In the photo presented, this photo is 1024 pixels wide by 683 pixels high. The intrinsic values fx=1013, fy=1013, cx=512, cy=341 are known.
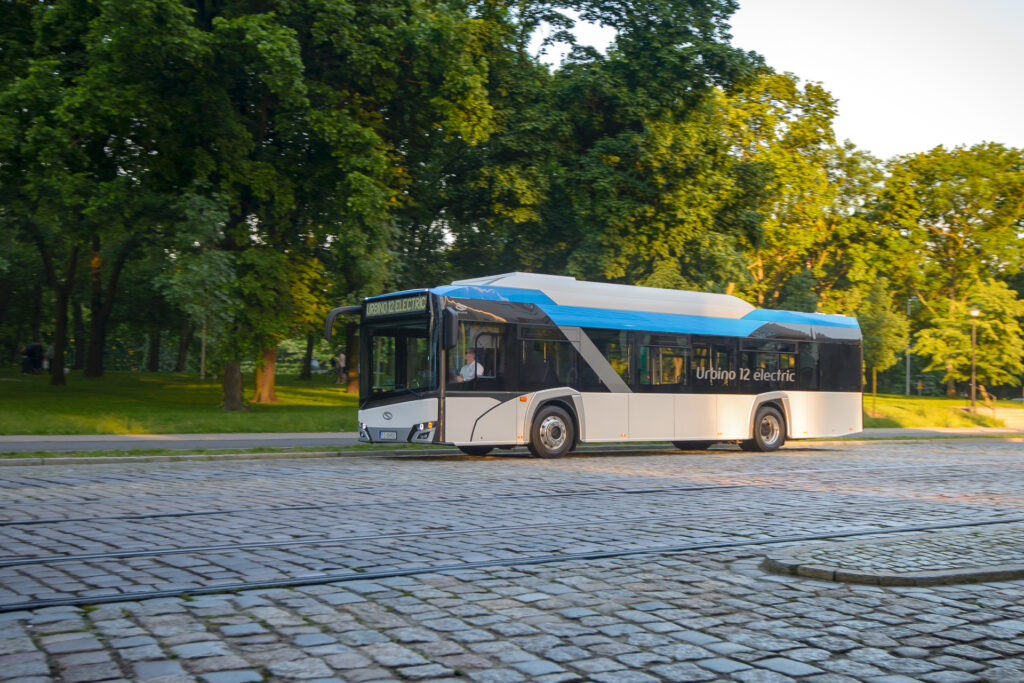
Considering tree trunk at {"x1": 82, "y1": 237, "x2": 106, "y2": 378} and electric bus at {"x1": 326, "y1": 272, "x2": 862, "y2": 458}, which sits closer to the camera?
electric bus at {"x1": 326, "y1": 272, "x2": 862, "y2": 458}

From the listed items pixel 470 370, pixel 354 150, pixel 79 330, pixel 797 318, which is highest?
pixel 354 150

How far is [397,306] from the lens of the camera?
60.2ft

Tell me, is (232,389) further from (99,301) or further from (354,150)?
(99,301)

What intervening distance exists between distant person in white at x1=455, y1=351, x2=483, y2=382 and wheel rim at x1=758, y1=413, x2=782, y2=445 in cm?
795

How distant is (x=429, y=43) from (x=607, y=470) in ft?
42.7

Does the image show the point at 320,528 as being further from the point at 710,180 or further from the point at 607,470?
the point at 710,180

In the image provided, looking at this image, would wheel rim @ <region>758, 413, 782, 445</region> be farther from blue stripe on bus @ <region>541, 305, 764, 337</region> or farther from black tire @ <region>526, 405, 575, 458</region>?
black tire @ <region>526, 405, 575, 458</region>

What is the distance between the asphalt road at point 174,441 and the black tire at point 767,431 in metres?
8.90

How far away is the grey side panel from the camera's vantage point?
19.3m

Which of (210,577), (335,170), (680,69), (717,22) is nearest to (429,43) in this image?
(335,170)

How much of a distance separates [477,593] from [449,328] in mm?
11295

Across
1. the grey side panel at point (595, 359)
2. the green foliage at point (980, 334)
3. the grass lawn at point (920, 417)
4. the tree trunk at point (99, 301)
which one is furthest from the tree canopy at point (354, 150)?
the green foliage at point (980, 334)

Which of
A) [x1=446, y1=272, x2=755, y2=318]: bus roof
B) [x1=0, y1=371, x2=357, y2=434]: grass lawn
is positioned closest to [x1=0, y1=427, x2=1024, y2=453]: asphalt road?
[x1=0, y1=371, x2=357, y2=434]: grass lawn

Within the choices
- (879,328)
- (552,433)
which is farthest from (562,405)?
(879,328)
